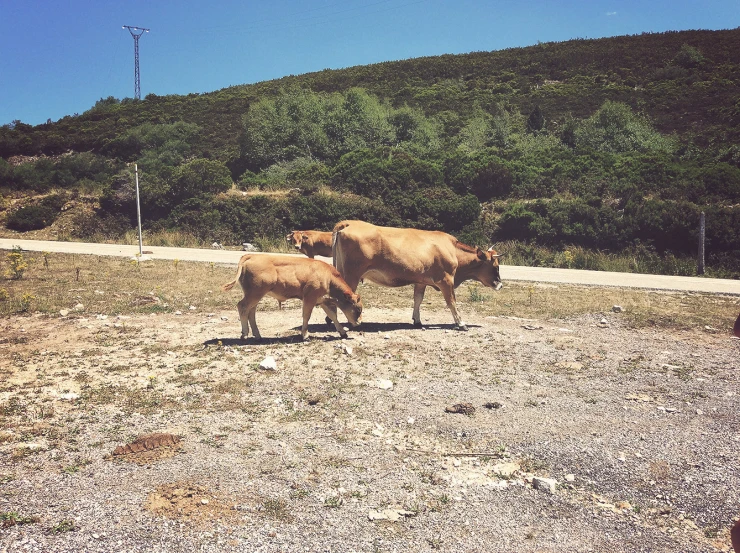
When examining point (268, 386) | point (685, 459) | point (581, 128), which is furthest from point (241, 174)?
point (685, 459)

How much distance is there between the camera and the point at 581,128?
1567 inches

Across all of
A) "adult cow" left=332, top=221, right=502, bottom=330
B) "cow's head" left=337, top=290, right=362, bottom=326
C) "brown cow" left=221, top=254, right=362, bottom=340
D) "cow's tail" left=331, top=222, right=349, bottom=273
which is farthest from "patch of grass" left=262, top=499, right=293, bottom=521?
"cow's tail" left=331, top=222, right=349, bottom=273

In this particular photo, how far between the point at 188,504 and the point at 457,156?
99.6 feet

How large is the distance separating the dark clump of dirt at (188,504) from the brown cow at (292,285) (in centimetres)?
474

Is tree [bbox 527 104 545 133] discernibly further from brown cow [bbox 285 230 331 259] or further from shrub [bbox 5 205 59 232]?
brown cow [bbox 285 230 331 259]

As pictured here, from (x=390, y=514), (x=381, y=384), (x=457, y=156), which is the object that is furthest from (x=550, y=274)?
(x=390, y=514)

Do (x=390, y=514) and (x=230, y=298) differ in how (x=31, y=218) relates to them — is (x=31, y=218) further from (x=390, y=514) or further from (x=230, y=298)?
(x=390, y=514)

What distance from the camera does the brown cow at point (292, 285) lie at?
381 inches

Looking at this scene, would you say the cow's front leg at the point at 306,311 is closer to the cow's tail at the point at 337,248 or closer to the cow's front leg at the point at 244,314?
the cow's front leg at the point at 244,314

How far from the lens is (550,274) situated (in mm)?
19625

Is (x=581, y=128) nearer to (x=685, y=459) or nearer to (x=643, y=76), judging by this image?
(x=643, y=76)

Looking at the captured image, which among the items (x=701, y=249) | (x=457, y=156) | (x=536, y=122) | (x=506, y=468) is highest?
(x=536, y=122)

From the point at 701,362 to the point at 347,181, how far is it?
24.5 metres

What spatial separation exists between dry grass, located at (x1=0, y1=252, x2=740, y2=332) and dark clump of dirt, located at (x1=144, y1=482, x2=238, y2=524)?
640 centimetres
